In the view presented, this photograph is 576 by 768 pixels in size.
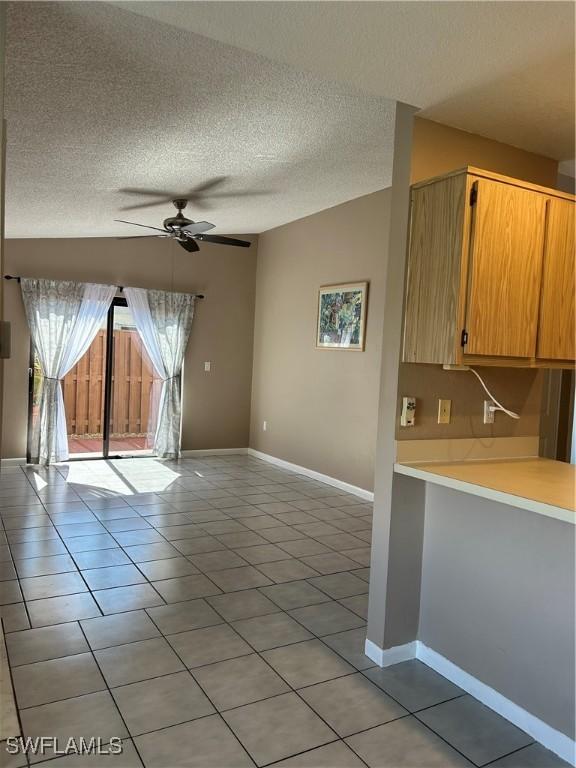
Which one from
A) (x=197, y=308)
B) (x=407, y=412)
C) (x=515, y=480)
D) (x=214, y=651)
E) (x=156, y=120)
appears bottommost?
(x=214, y=651)

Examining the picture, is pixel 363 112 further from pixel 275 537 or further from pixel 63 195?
pixel 275 537

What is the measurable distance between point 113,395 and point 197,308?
154 centimetres

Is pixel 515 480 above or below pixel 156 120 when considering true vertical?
below

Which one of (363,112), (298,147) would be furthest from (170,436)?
(363,112)

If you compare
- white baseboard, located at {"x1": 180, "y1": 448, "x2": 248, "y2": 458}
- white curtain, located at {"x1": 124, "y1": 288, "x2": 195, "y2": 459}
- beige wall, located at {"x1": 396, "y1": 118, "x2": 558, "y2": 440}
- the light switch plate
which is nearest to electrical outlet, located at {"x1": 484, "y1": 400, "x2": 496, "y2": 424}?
beige wall, located at {"x1": 396, "y1": 118, "x2": 558, "y2": 440}

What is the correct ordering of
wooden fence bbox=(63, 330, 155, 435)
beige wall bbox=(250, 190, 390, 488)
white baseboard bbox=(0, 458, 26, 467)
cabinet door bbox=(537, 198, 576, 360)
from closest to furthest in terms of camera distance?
cabinet door bbox=(537, 198, 576, 360) < beige wall bbox=(250, 190, 390, 488) < white baseboard bbox=(0, 458, 26, 467) < wooden fence bbox=(63, 330, 155, 435)

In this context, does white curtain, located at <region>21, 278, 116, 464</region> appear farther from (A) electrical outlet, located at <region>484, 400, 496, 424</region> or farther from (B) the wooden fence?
(A) electrical outlet, located at <region>484, 400, 496, 424</region>

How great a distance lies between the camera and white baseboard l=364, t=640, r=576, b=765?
6.73 feet

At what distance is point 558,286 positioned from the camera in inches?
102

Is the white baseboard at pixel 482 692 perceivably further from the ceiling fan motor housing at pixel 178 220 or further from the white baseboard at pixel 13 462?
the white baseboard at pixel 13 462

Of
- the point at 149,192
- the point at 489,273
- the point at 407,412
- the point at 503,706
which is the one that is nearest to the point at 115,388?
the point at 149,192

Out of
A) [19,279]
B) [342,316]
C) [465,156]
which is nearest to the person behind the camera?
[465,156]

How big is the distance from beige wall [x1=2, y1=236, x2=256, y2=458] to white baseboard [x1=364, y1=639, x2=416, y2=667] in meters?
5.04

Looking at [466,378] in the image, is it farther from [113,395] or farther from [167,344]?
[113,395]
